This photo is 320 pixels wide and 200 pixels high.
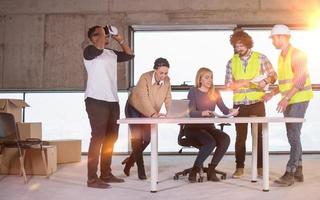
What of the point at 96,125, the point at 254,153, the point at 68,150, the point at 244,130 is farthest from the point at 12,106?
the point at 254,153

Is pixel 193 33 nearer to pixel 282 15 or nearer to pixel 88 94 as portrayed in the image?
pixel 282 15

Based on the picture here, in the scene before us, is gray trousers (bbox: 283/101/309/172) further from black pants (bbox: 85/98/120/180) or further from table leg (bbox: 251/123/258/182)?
black pants (bbox: 85/98/120/180)

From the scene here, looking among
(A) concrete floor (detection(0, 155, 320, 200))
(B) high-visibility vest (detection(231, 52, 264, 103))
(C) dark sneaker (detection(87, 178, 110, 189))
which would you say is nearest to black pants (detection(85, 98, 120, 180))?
(C) dark sneaker (detection(87, 178, 110, 189))

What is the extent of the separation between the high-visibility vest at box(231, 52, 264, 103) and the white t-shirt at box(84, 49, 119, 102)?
127cm

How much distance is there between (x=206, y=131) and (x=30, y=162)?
1994 millimetres

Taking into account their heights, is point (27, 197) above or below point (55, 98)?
below

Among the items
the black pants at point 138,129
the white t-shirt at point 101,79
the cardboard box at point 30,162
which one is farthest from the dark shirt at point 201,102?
the cardboard box at point 30,162

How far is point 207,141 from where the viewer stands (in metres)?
4.36

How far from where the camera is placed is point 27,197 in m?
3.58

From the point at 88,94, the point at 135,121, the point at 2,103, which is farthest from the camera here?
the point at 2,103

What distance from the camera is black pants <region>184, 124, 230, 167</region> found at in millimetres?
4359

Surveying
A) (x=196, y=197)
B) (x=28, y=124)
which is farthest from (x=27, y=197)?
(x=28, y=124)

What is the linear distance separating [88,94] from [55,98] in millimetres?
3831

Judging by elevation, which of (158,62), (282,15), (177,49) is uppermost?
(282,15)
